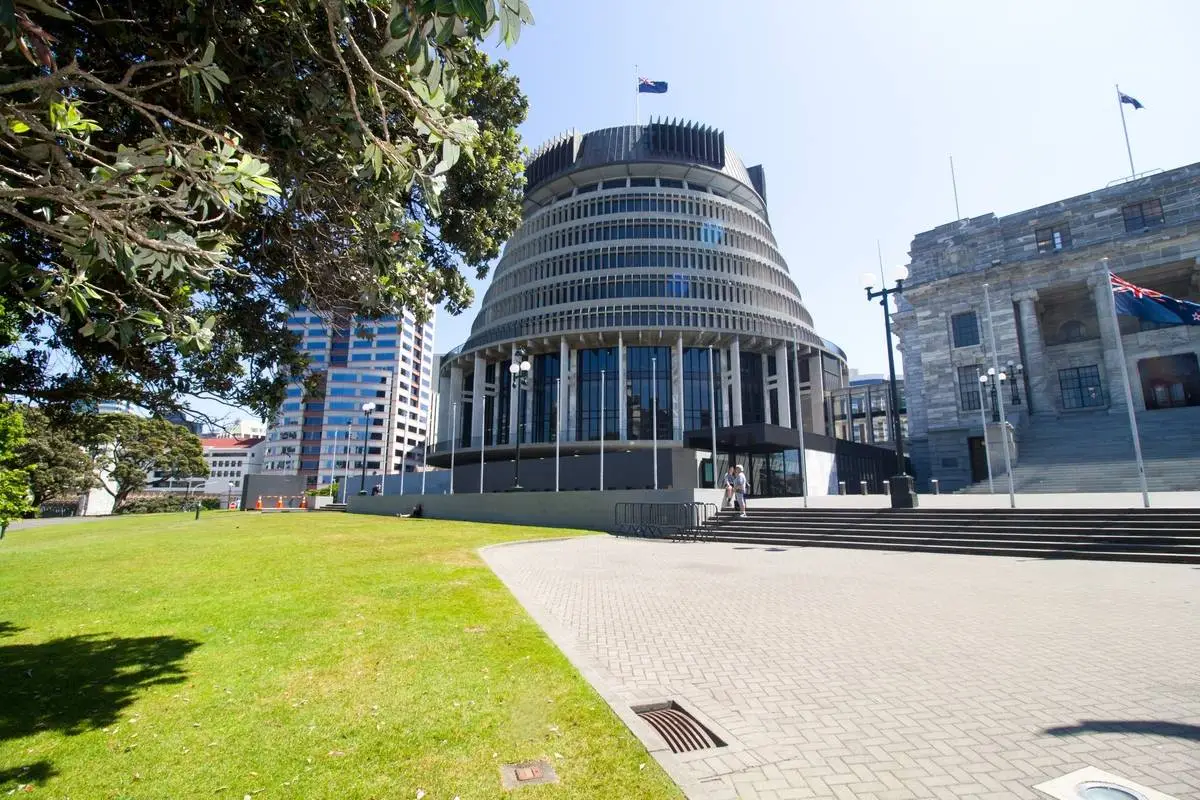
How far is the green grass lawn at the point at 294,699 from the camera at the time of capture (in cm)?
364

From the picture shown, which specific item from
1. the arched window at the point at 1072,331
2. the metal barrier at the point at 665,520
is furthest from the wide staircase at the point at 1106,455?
the metal barrier at the point at 665,520

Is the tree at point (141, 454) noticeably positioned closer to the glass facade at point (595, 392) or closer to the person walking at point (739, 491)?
the glass facade at point (595, 392)

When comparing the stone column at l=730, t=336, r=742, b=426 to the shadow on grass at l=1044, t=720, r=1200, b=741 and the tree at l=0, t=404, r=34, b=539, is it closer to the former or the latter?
the tree at l=0, t=404, r=34, b=539

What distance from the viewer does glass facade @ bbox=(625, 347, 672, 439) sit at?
167ft

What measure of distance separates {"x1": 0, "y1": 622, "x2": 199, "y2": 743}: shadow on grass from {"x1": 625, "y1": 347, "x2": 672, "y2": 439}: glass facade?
44569 mm

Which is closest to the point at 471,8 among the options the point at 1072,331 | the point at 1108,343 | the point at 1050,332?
the point at 1108,343

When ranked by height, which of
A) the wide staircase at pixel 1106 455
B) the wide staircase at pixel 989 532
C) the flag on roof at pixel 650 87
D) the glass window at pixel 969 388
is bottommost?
the wide staircase at pixel 989 532

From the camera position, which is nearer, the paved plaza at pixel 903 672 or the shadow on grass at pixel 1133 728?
the paved plaza at pixel 903 672

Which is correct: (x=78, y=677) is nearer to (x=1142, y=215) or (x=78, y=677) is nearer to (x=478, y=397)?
(x=478, y=397)

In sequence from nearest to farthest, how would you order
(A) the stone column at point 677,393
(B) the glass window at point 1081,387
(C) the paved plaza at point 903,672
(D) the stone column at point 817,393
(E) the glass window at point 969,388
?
(C) the paved plaza at point 903,672 < (B) the glass window at point 1081,387 < (E) the glass window at point 969,388 < (A) the stone column at point 677,393 < (D) the stone column at point 817,393

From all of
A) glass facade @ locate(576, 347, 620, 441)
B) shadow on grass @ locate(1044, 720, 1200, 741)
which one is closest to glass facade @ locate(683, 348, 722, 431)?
glass facade @ locate(576, 347, 620, 441)

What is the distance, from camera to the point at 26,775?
3.67m

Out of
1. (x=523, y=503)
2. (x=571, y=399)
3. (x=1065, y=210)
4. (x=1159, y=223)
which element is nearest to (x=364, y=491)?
(x=571, y=399)

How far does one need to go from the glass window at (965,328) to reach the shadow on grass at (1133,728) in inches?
→ 1891
